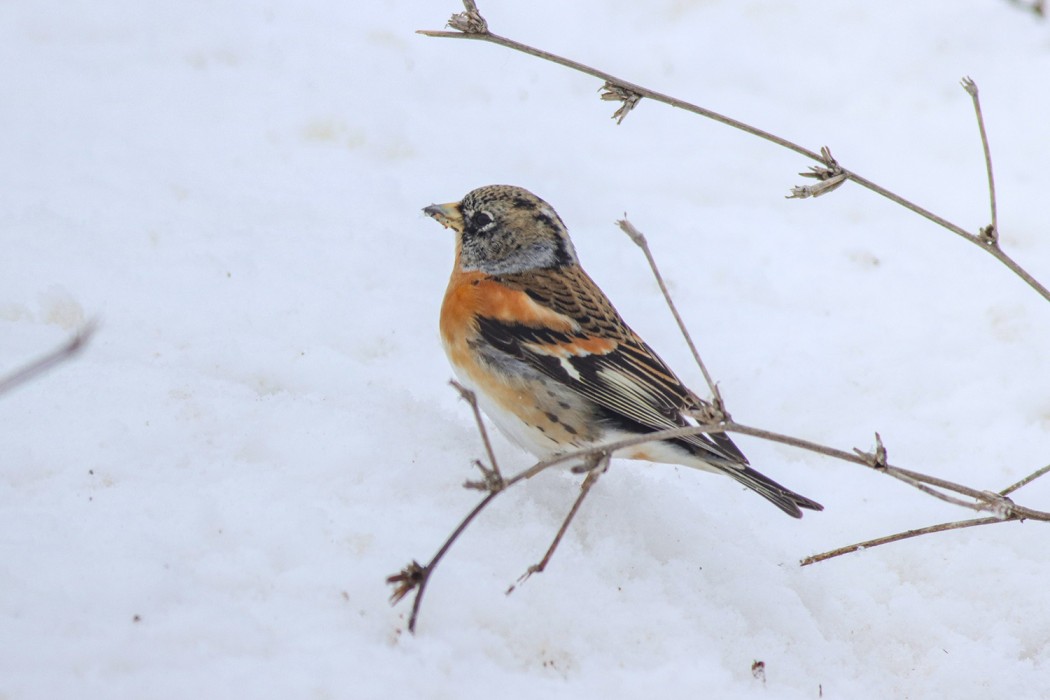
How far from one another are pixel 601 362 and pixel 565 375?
0.14 metres

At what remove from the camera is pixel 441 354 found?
183 inches

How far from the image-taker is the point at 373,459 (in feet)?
11.4

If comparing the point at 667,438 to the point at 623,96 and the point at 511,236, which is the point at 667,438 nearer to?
the point at 623,96

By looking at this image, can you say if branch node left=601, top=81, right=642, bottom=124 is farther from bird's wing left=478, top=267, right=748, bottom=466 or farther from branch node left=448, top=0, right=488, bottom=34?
bird's wing left=478, top=267, right=748, bottom=466

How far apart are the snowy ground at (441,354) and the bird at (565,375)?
18cm

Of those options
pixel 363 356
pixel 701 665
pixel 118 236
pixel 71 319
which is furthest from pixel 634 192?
pixel 701 665

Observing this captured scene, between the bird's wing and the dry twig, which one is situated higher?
the dry twig

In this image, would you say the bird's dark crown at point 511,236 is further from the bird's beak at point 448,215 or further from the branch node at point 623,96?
the branch node at point 623,96

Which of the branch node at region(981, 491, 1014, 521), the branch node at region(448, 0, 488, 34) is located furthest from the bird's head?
the branch node at region(981, 491, 1014, 521)

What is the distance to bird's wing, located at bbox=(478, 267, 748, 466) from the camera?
391 centimetres

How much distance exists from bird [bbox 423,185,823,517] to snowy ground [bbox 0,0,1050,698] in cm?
18

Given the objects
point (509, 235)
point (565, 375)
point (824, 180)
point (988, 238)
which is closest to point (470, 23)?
point (824, 180)

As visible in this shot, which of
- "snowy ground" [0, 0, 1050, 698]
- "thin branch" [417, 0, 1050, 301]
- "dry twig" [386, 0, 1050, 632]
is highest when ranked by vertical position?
"thin branch" [417, 0, 1050, 301]

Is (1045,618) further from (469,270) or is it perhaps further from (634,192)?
(634,192)
